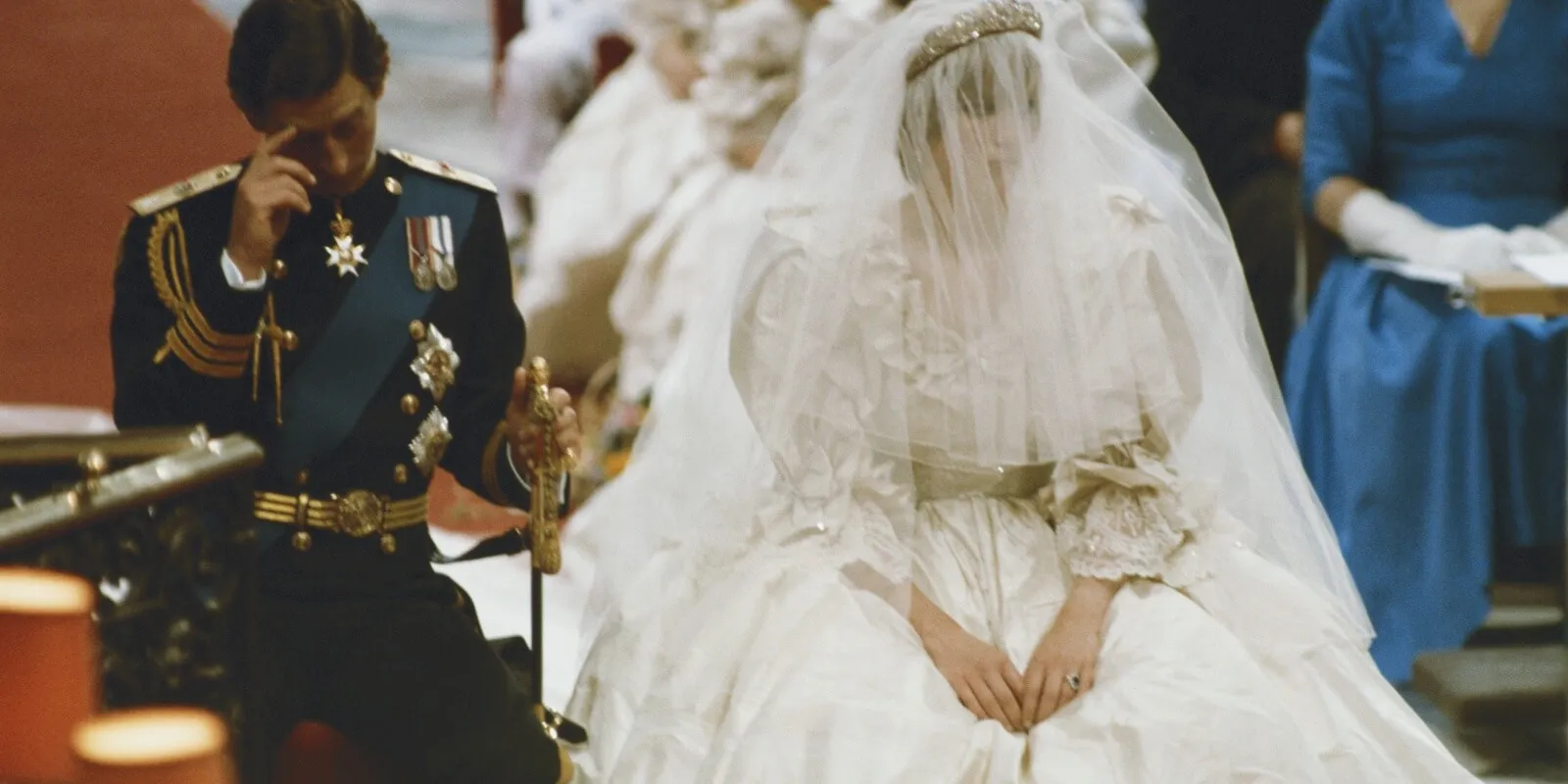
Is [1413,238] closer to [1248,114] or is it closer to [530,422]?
[1248,114]

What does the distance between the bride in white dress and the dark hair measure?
69 cm

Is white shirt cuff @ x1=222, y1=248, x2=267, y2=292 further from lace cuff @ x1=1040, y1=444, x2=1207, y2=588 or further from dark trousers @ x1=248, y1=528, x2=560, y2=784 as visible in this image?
lace cuff @ x1=1040, y1=444, x2=1207, y2=588

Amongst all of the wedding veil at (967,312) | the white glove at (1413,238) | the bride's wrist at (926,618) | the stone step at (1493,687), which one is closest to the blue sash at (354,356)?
the wedding veil at (967,312)

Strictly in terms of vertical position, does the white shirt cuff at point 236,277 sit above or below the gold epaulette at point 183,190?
below

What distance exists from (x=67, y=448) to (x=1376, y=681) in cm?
170

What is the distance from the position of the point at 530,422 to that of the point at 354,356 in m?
0.24

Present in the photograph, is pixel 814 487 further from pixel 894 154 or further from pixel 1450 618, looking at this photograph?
pixel 1450 618

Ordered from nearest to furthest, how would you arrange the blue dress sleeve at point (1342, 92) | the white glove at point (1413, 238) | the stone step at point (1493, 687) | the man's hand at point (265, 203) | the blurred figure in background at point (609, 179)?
the man's hand at point (265, 203), the stone step at point (1493, 687), the white glove at point (1413, 238), the blue dress sleeve at point (1342, 92), the blurred figure in background at point (609, 179)

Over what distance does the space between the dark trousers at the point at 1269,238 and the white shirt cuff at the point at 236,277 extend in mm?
3069

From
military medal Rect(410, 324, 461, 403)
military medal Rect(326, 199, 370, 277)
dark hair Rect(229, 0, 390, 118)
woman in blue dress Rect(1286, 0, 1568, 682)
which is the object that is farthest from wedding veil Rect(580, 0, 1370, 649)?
woman in blue dress Rect(1286, 0, 1568, 682)

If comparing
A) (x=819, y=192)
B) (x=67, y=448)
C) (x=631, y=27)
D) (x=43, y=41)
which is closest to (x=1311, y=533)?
(x=819, y=192)

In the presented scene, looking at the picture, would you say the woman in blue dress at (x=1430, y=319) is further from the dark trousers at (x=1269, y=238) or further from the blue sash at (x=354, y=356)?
the blue sash at (x=354, y=356)

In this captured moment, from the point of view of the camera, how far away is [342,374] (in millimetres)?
2391

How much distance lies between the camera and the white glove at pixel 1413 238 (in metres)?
3.73
